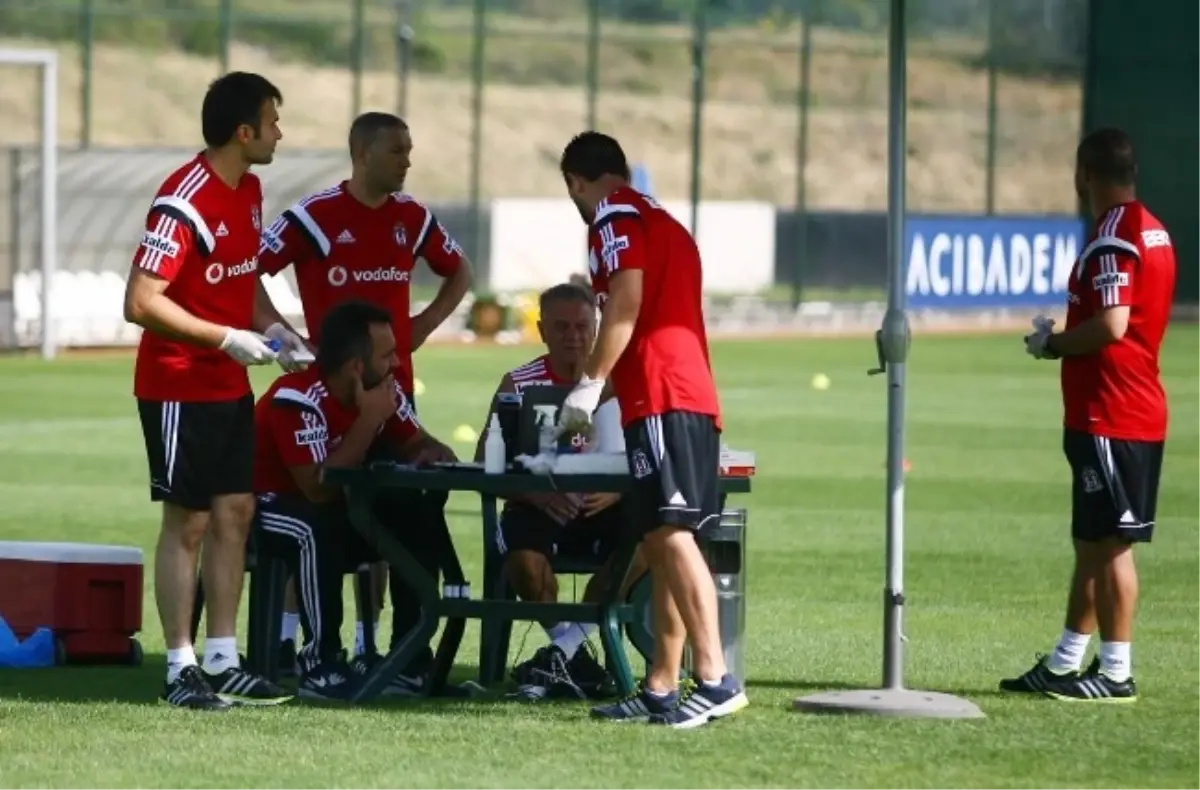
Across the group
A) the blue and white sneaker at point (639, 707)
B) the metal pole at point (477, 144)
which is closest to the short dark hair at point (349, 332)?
the blue and white sneaker at point (639, 707)

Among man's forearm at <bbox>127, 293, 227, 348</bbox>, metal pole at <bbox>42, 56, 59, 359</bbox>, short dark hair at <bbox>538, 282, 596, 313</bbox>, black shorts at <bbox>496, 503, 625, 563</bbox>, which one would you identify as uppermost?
metal pole at <bbox>42, 56, 59, 359</bbox>

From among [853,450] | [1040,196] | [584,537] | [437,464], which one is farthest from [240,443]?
[1040,196]

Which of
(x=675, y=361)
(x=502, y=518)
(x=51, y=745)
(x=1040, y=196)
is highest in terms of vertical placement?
(x=1040, y=196)

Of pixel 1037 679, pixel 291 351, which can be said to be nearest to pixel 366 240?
pixel 291 351

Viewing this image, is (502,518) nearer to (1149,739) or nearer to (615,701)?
(615,701)

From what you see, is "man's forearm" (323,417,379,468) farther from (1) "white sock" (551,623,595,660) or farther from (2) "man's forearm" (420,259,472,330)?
(2) "man's forearm" (420,259,472,330)

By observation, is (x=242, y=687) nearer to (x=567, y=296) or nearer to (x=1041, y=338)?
(x=567, y=296)

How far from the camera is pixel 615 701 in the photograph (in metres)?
8.77

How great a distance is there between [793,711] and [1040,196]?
5001 cm

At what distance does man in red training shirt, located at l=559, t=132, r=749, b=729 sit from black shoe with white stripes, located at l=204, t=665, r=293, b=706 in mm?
1104

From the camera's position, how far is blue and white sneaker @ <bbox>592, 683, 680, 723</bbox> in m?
8.23

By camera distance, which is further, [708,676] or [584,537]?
[584,537]

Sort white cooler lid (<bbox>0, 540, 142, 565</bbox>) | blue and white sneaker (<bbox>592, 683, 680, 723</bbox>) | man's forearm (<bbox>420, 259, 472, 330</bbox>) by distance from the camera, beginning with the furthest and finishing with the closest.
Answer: man's forearm (<bbox>420, 259, 472, 330</bbox>)
white cooler lid (<bbox>0, 540, 142, 565</bbox>)
blue and white sneaker (<bbox>592, 683, 680, 723</bbox>)

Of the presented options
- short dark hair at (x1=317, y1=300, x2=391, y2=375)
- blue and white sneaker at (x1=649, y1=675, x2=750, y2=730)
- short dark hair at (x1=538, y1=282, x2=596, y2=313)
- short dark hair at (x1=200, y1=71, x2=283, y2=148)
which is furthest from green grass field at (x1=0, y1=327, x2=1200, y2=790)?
short dark hair at (x1=200, y1=71, x2=283, y2=148)
